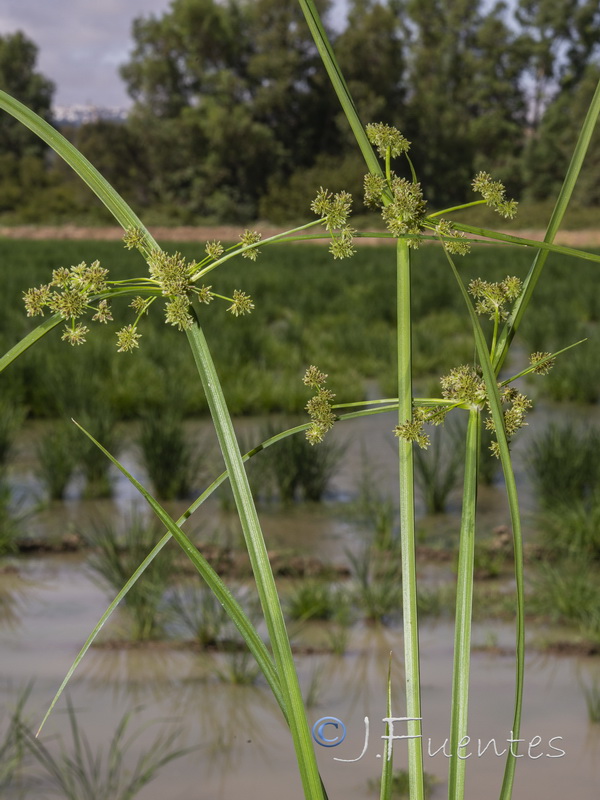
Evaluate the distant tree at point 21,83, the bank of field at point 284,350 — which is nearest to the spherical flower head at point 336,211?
the bank of field at point 284,350

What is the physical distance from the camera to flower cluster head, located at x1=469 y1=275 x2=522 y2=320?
0.81m

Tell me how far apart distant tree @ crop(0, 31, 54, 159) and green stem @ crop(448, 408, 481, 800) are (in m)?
61.4

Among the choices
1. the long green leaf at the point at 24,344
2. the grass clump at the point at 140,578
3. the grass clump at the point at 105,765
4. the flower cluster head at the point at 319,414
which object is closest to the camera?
the long green leaf at the point at 24,344

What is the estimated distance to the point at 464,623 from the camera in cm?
76

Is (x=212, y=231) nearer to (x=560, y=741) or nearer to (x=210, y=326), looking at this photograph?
(x=210, y=326)

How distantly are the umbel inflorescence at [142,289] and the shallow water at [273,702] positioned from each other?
5.21 feet

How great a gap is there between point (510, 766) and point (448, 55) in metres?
60.3

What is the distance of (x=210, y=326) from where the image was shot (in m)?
10.3

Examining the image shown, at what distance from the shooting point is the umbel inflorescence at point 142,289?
66 centimetres

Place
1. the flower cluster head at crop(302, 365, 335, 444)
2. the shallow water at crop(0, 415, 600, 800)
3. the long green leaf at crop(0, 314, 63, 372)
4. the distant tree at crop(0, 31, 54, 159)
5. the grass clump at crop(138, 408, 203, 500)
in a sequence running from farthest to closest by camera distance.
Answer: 1. the distant tree at crop(0, 31, 54, 159)
2. the grass clump at crop(138, 408, 203, 500)
3. the shallow water at crop(0, 415, 600, 800)
4. the flower cluster head at crop(302, 365, 335, 444)
5. the long green leaf at crop(0, 314, 63, 372)

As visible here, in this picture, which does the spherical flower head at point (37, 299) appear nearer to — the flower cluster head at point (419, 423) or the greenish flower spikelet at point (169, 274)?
the greenish flower spikelet at point (169, 274)

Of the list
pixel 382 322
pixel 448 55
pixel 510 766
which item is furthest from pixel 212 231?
pixel 510 766

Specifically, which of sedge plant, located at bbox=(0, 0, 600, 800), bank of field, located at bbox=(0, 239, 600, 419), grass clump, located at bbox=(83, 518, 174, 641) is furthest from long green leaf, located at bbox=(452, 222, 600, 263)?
bank of field, located at bbox=(0, 239, 600, 419)

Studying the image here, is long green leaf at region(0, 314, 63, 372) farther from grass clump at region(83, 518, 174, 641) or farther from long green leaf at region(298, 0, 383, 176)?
grass clump at region(83, 518, 174, 641)
